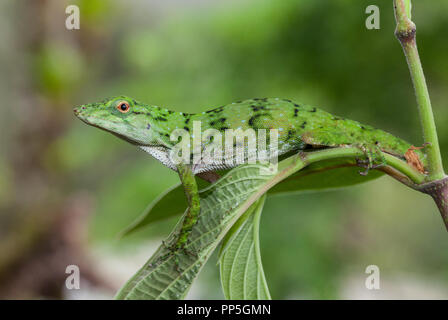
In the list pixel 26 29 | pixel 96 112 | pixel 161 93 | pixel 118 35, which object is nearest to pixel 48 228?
pixel 161 93

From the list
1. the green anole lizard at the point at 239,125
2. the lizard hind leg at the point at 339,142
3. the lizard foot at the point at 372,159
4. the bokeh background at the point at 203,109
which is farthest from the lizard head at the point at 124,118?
the bokeh background at the point at 203,109

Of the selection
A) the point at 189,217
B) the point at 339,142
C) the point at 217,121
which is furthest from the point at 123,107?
the point at 339,142

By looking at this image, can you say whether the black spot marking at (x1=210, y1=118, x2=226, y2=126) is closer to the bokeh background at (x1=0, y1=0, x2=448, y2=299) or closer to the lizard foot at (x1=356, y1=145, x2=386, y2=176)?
the lizard foot at (x1=356, y1=145, x2=386, y2=176)

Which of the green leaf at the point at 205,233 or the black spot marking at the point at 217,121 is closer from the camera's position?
the green leaf at the point at 205,233

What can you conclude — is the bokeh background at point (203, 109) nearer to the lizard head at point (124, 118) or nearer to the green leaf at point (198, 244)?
the lizard head at point (124, 118)

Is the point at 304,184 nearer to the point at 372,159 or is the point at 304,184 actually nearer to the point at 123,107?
the point at 372,159

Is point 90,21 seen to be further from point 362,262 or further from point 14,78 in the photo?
point 362,262
